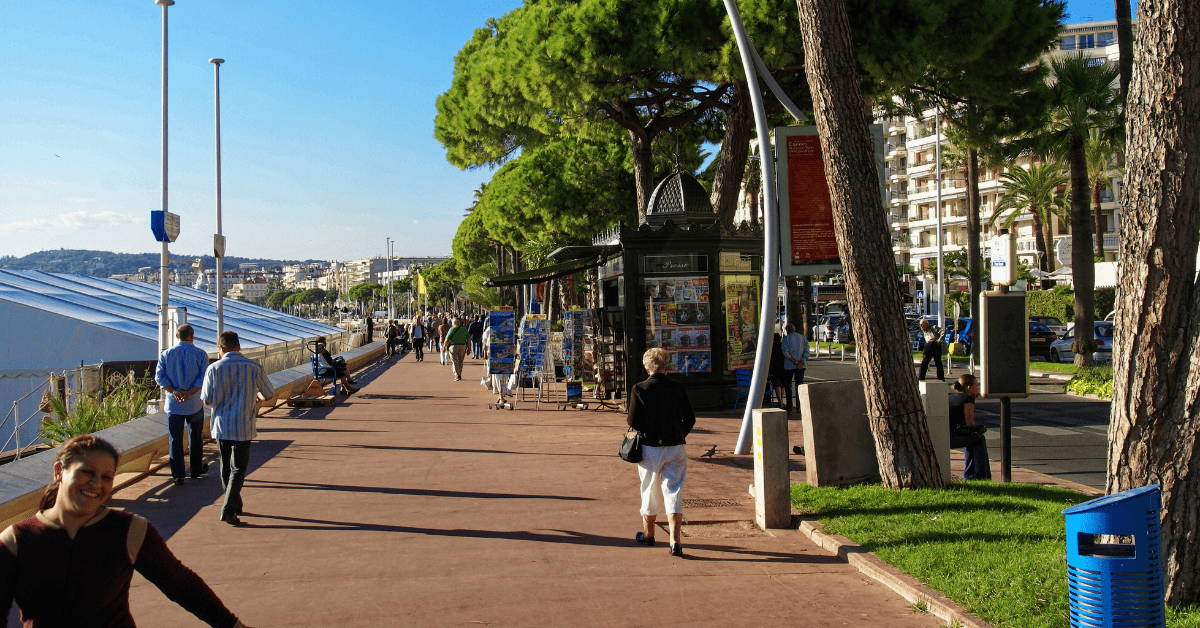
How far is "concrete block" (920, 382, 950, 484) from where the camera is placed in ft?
28.1

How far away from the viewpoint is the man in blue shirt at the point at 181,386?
9.09 meters

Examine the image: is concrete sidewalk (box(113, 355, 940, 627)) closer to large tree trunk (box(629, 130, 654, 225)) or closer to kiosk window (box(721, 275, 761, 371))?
kiosk window (box(721, 275, 761, 371))

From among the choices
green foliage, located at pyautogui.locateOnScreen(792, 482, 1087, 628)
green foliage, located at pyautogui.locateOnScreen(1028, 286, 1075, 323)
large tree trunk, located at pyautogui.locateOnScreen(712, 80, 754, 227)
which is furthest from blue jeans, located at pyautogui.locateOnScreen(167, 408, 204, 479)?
green foliage, located at pyautogui.locateOnScreen(1028, 286, 1075, 323)

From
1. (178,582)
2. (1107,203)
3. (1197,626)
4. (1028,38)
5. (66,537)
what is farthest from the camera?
(1107,203)

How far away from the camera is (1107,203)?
217 feet

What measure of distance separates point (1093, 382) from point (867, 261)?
14640 mm

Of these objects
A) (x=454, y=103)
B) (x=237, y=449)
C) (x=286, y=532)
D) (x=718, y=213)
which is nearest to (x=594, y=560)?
(x=286, y=532)

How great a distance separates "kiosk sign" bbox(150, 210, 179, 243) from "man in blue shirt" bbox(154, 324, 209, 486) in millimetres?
6668

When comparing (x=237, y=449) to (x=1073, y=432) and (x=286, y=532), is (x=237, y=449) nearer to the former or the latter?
(x=286, y=532)

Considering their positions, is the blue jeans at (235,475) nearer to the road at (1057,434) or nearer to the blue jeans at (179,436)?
the blue jeans at (179,436)

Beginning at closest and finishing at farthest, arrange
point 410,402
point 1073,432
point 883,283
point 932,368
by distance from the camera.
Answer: point 883,283
point 1073,432
point 410,402
point 932,368

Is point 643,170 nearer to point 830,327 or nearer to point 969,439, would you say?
point 969,439

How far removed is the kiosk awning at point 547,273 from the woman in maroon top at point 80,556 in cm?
1510

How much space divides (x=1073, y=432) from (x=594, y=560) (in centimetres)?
1052
